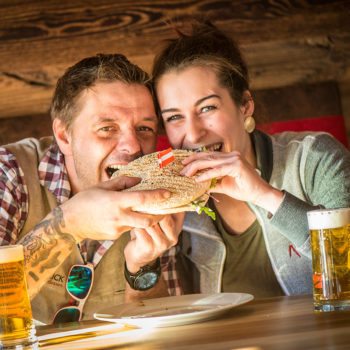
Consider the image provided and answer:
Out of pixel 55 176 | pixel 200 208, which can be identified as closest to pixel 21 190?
pixel 55 176

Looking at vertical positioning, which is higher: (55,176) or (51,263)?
(55,176)

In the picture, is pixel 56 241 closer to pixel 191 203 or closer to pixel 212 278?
pixel 191 203

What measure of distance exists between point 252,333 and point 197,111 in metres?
1.25

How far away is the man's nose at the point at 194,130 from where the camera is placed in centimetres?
254

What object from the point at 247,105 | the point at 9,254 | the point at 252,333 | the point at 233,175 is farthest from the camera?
the point at 247,105

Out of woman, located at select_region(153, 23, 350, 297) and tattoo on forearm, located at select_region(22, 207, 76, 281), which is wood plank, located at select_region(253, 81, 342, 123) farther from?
tattoo on forearm, located at select_region(22, 207, 76, 281)

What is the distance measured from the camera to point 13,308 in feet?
5.29

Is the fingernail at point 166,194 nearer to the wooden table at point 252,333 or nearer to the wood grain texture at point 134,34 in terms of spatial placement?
the wooden table at point 252,333

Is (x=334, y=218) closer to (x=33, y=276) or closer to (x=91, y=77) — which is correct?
(x=33, y=276)

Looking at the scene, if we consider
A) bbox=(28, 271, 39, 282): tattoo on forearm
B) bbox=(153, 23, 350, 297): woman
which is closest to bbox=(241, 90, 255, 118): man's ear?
bbox=(153, 23, 350, 297): woman

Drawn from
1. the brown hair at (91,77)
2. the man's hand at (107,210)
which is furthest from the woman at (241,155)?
the man's hand at (107,210)

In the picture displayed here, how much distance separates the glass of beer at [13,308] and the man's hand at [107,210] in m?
0.40

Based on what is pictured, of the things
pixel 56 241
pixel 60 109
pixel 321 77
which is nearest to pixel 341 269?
pixel 56 241

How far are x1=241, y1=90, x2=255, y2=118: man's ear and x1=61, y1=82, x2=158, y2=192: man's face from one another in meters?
0.39
